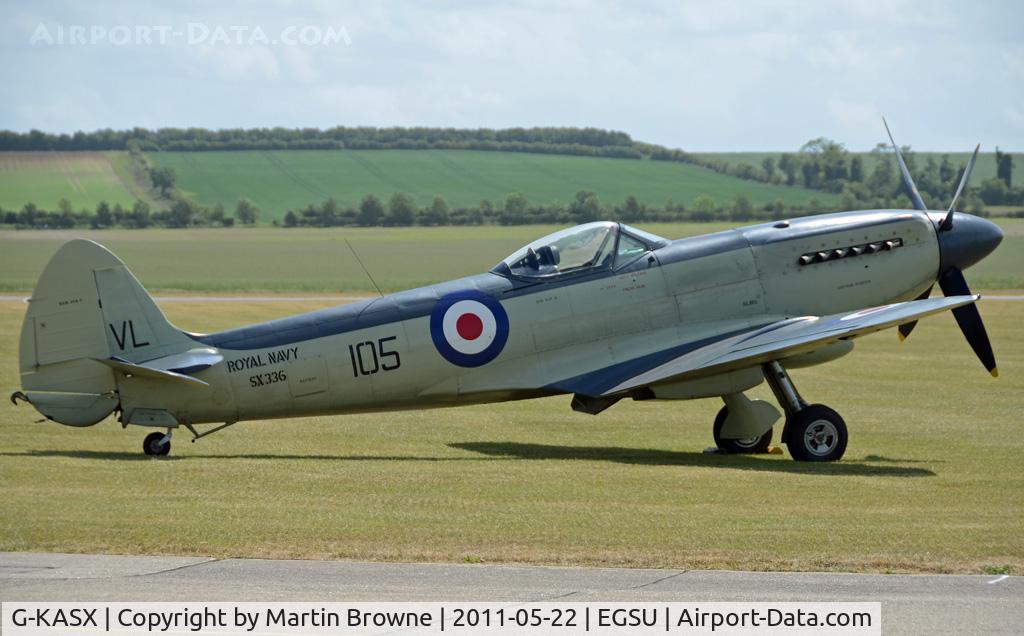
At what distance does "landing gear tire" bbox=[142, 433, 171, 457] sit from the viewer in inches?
542

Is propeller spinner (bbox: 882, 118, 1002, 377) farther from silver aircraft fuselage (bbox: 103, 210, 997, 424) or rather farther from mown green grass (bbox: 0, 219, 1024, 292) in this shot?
mown green grass (bbox: 0, 219, 1024, 292)

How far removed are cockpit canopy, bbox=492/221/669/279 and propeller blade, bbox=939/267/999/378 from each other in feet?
10.9

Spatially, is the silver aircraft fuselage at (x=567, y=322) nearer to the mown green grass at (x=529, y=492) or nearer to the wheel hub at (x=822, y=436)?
the mown green grass at (x=529, y=492)

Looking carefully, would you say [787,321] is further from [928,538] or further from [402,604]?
[402,604]

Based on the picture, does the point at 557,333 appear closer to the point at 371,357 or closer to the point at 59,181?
the point at 371,357

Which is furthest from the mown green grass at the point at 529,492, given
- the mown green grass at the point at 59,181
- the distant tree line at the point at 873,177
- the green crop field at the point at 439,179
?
the mown green grass at the point at 59,181

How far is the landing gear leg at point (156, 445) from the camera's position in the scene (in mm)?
13766

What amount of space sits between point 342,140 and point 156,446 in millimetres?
114366

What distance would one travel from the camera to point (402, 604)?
303 inches

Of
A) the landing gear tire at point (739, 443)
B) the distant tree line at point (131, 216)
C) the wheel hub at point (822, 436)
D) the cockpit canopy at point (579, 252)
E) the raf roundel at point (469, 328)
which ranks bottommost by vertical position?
the landing gear tire at point (739, 443)

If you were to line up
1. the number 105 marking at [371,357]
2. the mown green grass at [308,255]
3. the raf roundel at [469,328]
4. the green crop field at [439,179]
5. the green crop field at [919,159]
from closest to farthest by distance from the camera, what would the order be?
1. the number 105 marking at [371,357]
2. the raf roundel at [469,328]
3. the mown green grass at [308,255]
4. the green crop field at [439,179]
5. the green crop field at [919,159]

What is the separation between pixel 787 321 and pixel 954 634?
7.61 m

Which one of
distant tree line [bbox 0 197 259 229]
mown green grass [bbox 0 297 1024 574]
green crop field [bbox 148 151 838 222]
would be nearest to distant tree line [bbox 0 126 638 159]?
green crop field [bbox 148 151 838 222]

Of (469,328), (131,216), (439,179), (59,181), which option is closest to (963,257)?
(469,328)
